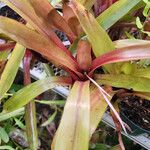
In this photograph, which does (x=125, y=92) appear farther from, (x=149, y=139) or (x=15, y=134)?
(x=15, y=134)

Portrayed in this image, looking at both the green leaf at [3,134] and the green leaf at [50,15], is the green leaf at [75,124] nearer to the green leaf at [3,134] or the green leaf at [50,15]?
the green leaf at [50,15]

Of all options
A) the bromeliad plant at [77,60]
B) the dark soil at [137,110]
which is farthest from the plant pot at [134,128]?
the bromeliad plant at [77,60]

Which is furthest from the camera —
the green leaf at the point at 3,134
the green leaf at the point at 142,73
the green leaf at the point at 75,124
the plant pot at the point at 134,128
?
the green leaf at the point at 3,134

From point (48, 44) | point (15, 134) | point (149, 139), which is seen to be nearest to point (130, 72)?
point (48, 44)

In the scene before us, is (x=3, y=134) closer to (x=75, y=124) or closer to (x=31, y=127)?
(x=31, y=127)

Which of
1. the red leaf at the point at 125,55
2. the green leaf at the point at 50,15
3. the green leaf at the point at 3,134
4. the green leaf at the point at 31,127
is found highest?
the green leaf at the point at 50,15

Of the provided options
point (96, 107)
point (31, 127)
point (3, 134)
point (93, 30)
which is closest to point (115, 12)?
point (93, 30)

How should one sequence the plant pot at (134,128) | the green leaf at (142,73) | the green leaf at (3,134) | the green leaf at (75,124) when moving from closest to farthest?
the green leaf at (75,124) < the green leaf at (142,73) < the plant pot at (134,128) < the green leaf at (3,134)
